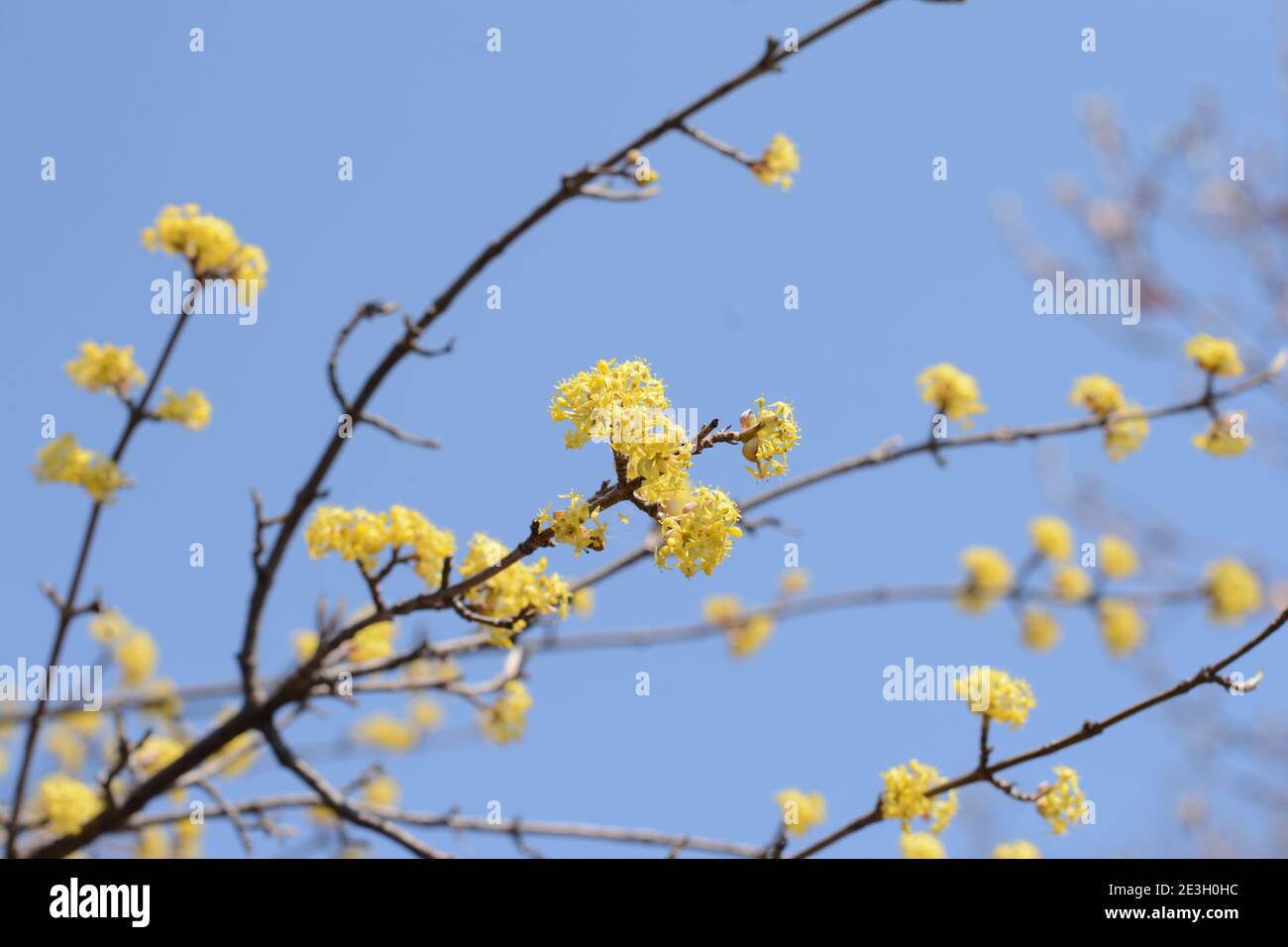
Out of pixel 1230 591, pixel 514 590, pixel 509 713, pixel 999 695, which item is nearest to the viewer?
pixel 514 590

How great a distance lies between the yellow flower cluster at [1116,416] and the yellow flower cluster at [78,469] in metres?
3.91

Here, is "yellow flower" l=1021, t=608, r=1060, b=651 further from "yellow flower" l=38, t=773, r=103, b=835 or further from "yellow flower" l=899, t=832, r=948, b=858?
"yellow flower" l=38, t=773, r=103, b=835

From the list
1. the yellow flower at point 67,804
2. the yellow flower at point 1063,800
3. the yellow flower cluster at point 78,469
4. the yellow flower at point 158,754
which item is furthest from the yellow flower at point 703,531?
the yellow flower at point 158,754

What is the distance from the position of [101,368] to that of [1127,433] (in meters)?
4.14

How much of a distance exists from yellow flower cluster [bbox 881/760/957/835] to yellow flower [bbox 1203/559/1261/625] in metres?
4.02

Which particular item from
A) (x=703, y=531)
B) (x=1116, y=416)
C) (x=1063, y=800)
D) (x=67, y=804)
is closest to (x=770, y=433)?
(x=703, y=531)

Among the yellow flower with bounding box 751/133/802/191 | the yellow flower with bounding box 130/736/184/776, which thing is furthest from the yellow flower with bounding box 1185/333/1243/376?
the yellow flower with bounding box 130/736/184/776

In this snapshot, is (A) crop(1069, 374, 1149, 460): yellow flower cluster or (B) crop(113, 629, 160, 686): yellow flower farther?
(B) crop(113, 629, 160, 686): yellow flower

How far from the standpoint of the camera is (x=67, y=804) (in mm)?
4707

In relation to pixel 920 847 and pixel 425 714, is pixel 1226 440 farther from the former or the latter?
pixel 425 714

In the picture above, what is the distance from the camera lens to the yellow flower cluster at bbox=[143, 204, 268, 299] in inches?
160
